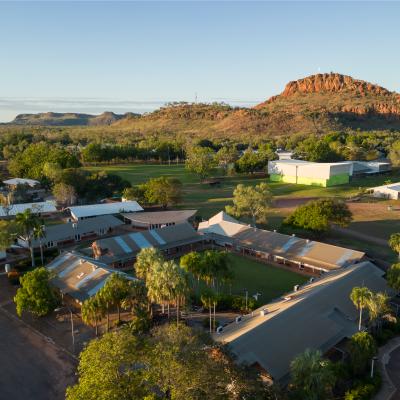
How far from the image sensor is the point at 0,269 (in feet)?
156

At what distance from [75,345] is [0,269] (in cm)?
2134

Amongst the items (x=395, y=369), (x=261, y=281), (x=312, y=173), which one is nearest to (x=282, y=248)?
(x=261, y=281)

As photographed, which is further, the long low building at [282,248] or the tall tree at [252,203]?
the tall tree at [252,203]

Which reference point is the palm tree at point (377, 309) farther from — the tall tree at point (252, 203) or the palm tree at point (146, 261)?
the tall tree at point (252, 203)

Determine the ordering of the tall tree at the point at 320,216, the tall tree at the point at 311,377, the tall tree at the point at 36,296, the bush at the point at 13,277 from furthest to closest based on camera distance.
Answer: the tall tree at the point at 320,216 < the bush at the point at 13,277 < the tall tree at the point at 36,296 < the tall tree at the point at 311,377

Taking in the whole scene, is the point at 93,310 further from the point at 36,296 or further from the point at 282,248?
the point at 282,248

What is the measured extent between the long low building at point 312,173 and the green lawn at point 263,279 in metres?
56.6

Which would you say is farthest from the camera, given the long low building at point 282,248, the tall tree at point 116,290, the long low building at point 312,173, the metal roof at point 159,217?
the long low building at point 312,173

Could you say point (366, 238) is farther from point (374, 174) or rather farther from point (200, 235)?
point (374, 174)

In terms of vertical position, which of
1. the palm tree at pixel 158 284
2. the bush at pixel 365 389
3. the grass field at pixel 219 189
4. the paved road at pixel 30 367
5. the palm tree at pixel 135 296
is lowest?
the paved road at pixel 30 367

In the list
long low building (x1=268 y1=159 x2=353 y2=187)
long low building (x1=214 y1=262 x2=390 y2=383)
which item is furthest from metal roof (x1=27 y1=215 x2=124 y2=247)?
long low building (x1=268 y1=159 x2=353 y2=187)

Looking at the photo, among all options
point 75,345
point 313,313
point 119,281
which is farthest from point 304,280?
point 75,345

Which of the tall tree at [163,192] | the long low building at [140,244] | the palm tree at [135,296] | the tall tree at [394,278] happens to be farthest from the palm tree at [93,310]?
the tall tree at [163,192]

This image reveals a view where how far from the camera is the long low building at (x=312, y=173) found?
9812cm
